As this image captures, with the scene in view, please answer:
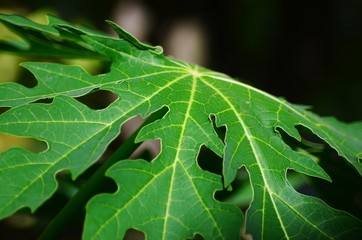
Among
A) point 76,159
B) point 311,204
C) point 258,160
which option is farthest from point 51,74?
point 311,204

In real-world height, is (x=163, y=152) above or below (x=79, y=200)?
above

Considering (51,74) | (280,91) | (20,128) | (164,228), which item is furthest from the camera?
(280,91)

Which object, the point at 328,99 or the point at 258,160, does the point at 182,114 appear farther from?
the point at 328,99

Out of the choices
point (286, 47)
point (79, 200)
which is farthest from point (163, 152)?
point (286, 47)

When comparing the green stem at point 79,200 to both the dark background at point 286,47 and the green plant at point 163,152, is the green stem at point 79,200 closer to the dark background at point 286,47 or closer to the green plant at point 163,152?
the green plant at point 163,152

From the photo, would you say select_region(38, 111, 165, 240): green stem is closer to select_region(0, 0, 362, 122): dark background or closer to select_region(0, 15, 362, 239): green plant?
select_region(0, 15, 362, 239): green plant

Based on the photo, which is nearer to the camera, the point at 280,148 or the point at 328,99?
the point at 280,148

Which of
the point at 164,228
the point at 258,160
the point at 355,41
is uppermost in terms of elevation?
the point at 355,41

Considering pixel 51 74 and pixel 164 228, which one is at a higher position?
pixel 51 74

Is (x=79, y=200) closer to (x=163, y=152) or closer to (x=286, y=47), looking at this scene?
(x=163, y=152)
